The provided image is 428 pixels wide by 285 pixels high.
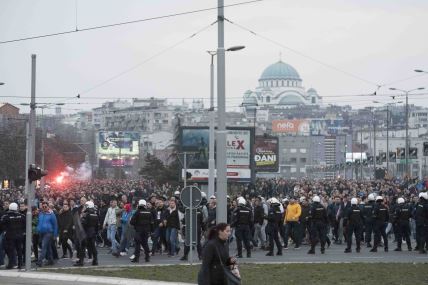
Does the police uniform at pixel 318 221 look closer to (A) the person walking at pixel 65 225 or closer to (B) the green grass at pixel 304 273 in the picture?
(B) the green grass at pixel 304 273

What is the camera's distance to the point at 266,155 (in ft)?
194

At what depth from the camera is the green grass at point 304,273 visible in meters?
19.3

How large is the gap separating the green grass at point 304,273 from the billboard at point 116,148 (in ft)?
287

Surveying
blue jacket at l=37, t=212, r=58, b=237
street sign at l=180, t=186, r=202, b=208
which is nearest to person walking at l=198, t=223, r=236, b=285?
street sign at l=180, t=186, r=202, b=208

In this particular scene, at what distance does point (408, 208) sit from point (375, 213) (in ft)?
3.21

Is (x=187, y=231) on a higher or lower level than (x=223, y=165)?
lower

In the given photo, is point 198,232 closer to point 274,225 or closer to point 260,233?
point 274,225

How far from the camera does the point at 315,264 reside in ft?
75.6

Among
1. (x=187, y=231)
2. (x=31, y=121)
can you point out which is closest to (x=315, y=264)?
(x=187, y=231)

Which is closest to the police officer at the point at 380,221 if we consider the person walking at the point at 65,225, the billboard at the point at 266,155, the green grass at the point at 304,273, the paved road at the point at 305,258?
the paved road at the point at 305,258

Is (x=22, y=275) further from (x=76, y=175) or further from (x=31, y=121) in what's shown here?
(x=76, y=175)

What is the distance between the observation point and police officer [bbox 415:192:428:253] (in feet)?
86.2

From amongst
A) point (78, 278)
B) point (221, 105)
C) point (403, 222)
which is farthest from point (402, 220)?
point (78, 278)

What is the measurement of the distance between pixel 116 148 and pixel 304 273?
320 feet
